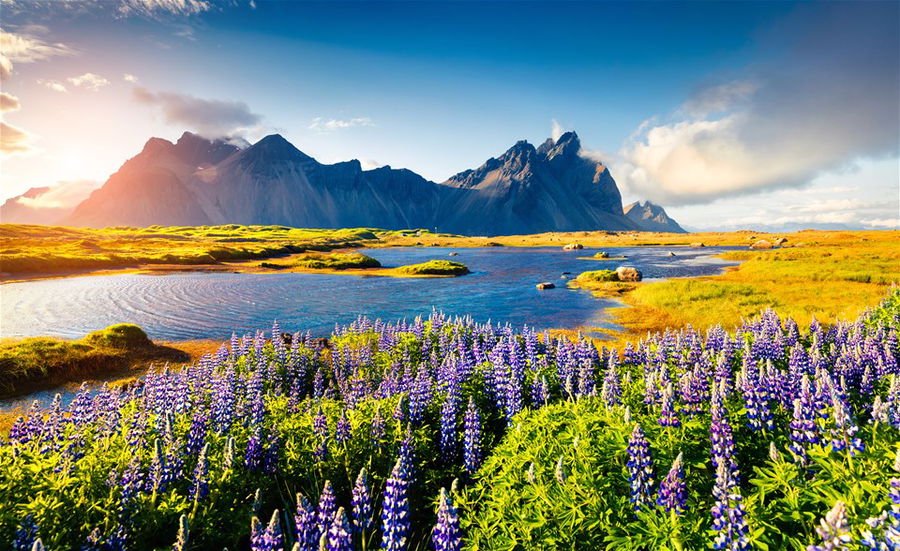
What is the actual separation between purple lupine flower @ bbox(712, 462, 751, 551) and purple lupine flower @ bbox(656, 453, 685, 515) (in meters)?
0.41

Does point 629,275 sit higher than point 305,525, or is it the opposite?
point 305,525

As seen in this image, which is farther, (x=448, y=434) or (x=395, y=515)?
(x=448, y=434)

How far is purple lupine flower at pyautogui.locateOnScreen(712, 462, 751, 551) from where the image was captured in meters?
3.72

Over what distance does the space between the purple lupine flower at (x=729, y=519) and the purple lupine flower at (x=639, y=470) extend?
3.06 feet

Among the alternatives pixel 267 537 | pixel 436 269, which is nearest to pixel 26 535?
pixel 267 537

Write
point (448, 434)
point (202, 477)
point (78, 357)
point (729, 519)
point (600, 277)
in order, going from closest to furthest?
point (729, 519) → point (202, 477) → point (448, 434) → point (78, 357) → point (600, 277)

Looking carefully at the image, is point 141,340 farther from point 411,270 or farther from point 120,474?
point 411,270

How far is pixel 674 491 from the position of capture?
456 centimetres

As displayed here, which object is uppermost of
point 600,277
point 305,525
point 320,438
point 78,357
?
point 305,525

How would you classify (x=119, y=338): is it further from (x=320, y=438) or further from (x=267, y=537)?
(x=267, y=537)

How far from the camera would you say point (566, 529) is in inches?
187

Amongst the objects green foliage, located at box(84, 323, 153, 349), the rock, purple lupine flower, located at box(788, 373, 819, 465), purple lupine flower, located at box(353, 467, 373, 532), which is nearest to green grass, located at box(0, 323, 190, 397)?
green foliage, located at box(84, 323, 153, 349)

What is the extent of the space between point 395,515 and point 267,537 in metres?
1.33

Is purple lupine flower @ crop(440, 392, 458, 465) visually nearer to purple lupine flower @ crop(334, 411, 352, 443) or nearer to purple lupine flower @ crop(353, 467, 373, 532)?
purple lupine flower @ crop(334, 411, 352, 443)
